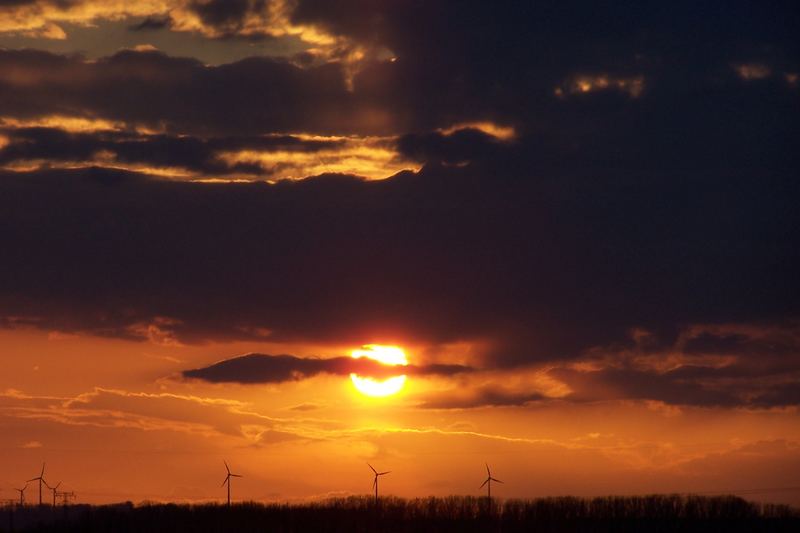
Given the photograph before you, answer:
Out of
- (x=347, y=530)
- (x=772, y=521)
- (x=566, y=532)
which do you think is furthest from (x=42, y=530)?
(x=772, y=521)

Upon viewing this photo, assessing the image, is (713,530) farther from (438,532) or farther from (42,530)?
(42,530)

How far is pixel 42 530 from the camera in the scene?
193 metres

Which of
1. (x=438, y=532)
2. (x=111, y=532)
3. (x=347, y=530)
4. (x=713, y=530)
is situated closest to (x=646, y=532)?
(x=713, y=530)

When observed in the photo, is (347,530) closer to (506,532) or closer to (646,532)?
(506,532)

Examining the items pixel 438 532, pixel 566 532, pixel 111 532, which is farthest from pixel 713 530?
pixel 111 532

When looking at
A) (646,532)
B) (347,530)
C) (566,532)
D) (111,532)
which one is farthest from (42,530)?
(646,532)

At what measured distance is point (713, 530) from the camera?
646 feet

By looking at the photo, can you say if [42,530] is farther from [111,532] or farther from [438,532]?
[438,532]

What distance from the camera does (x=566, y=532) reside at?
198m

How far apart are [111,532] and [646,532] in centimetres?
8378

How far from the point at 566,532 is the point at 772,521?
A: 3245 cm

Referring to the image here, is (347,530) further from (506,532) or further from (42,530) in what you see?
(42,530)

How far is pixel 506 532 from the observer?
19875 cm

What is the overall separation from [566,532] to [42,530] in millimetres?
80542
